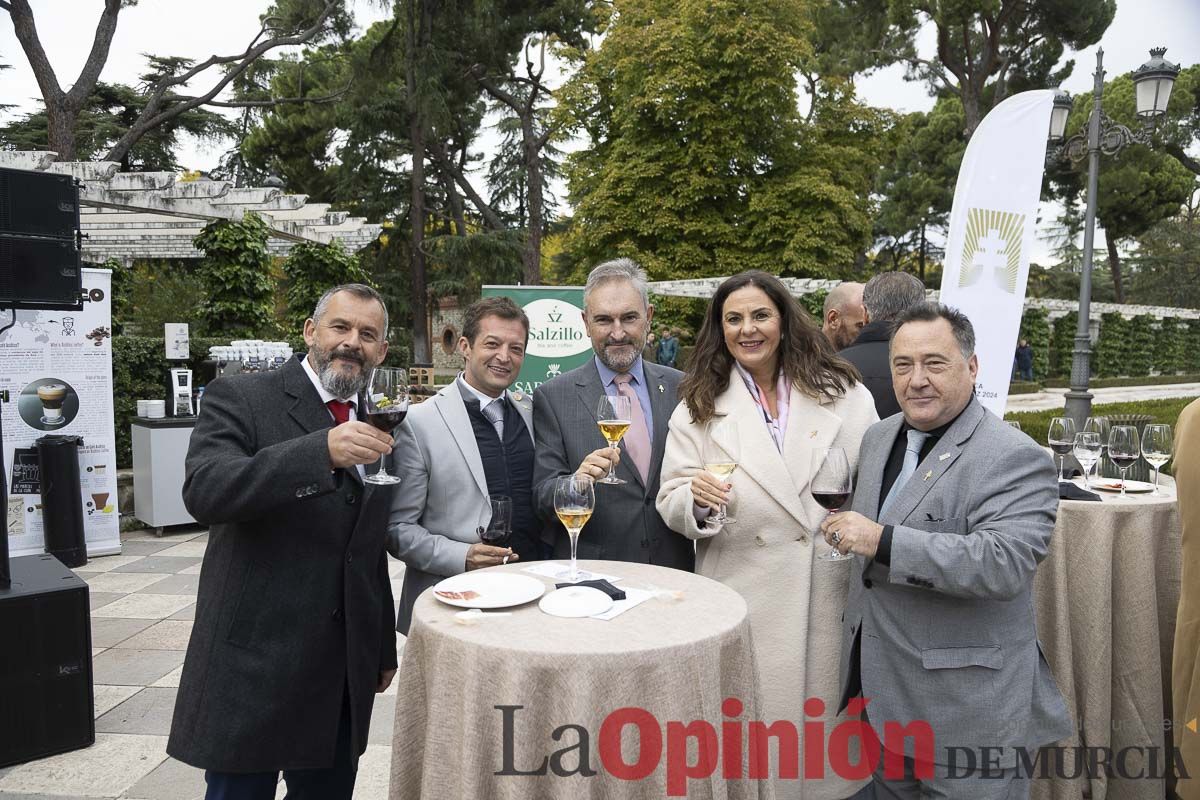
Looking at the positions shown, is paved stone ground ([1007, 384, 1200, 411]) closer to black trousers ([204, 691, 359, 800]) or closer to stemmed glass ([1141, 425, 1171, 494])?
stemmed glass ([1141, 425, 1171, 494])

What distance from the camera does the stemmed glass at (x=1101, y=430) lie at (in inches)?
130

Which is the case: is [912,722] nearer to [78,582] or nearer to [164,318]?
[78,582]

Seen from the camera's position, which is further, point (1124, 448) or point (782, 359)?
point (1124, 448)

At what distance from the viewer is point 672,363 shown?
16.8 m

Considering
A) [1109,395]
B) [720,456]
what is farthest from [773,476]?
[1109,395]

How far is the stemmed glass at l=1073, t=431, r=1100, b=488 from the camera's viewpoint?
10.6 ft

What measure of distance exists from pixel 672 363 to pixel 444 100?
1039 cm

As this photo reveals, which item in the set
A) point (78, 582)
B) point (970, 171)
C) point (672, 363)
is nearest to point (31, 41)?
point (672, 363)

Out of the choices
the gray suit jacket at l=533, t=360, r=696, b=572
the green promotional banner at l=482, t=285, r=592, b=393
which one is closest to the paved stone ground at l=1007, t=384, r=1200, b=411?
the green promotional banner at l=482, t=285, r=592, b=393

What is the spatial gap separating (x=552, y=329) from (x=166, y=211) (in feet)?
17.9

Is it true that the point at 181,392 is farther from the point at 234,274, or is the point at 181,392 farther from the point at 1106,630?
the point at 1106,630

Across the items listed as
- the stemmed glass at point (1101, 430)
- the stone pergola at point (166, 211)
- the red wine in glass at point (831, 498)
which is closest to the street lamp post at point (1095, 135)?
the stemmed glass at point (1101, 430)

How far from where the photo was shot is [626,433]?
9.16 ft

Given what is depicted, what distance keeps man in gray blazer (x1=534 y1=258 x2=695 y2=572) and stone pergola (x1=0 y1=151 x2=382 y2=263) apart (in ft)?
20.6
